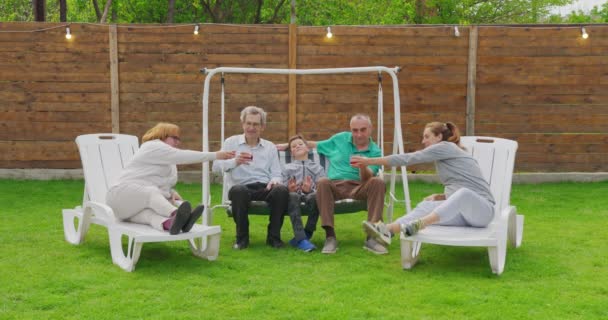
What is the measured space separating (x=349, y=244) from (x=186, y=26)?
4.12 m

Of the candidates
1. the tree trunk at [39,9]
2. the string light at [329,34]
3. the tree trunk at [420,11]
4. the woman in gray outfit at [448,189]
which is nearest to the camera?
the woman in gray outfit at [448,189]

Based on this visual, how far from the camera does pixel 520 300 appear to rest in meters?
3.80

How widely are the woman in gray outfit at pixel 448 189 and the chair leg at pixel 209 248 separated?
0.95 metres

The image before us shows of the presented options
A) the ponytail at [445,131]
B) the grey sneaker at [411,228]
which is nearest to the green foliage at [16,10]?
the ponytail at [445,131]

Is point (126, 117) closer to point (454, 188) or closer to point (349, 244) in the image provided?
point (349, 244)

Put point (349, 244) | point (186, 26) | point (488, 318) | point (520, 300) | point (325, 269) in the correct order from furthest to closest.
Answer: point (186, 26) < point (349, 244) < point (325, 269) < point (520, 300) < point (488, 318)

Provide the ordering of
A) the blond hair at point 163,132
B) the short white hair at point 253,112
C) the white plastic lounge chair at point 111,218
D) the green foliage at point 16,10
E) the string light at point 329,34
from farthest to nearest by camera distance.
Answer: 1. the green foliage at point 16,10
2. the string light at point 329,34
3. the short white hair at point 253,112
4. the blond hair at point 163,132
5. the white plastic lounge chair at point 111,218

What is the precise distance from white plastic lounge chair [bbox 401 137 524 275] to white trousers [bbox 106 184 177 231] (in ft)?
4.90

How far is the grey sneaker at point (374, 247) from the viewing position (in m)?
5.04

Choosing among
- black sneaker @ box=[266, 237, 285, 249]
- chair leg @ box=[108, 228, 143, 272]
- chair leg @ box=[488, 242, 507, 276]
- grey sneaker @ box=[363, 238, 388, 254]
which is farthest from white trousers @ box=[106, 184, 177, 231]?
chair leg @ box=[488, 242, 507, 276]

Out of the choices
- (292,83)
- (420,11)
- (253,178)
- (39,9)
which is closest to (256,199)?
(253,178)

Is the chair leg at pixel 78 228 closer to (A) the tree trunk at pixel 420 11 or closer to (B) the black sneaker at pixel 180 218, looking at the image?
(B) the black sneaker at pixel 180 218

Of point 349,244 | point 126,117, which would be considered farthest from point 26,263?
point 126,117

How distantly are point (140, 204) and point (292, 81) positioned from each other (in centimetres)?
419
